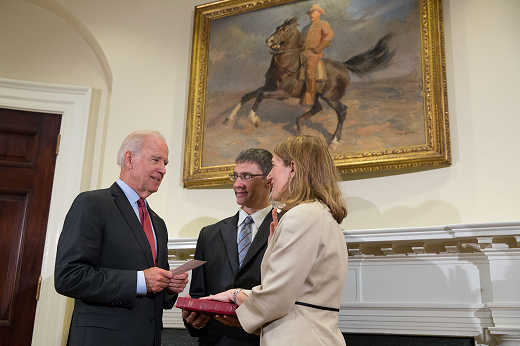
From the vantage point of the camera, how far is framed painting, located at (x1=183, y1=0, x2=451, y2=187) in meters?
3.80

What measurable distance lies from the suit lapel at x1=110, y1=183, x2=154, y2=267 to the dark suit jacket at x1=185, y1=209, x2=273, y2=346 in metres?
0.47

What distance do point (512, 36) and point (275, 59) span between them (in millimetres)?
1880

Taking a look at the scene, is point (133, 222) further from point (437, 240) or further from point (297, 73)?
point (297, 73)

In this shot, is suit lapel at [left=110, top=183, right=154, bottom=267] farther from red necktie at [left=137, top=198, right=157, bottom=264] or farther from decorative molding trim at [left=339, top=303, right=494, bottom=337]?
decorative molding trim at [left=339, top=303, right=494, bottom=337]

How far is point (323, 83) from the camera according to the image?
4195mm

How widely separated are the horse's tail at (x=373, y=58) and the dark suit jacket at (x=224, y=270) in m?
1.73

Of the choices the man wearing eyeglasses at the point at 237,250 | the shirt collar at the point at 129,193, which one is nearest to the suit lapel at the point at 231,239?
the man wearing eyeglasses at the point at 237,250

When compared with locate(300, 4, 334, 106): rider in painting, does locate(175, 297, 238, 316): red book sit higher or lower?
lower

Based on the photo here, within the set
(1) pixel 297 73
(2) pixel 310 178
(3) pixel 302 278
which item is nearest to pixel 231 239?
(2) pixel 310 178

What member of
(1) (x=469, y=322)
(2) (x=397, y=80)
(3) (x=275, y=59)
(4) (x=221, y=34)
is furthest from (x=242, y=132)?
(1) (x=469, y=322)

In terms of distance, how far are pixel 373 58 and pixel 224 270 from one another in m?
2.20

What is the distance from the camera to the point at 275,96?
14.3 ft

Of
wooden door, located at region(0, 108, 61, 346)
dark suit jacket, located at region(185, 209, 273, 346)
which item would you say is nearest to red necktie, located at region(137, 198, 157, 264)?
dark suit jacket, located at region(185, 209, 273, 346)

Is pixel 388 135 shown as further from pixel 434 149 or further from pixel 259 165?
pixel 259 165
